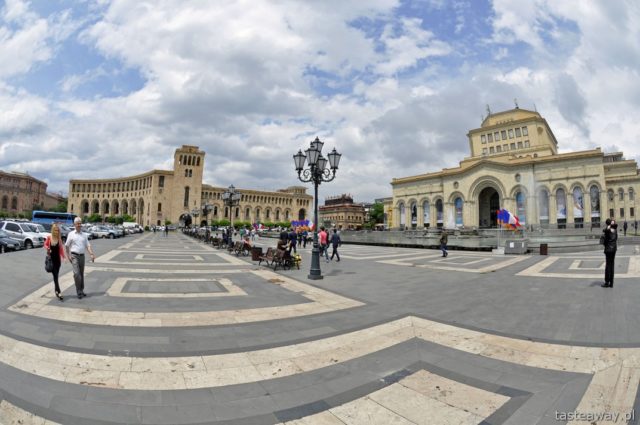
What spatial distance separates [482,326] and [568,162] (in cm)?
6461

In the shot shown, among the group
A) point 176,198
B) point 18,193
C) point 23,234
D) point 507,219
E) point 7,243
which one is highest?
point 18,193

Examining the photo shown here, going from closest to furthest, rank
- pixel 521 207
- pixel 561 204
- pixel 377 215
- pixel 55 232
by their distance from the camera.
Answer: pixel 55 232
pixel 561 204
pixel 521 207
pixel 377 215

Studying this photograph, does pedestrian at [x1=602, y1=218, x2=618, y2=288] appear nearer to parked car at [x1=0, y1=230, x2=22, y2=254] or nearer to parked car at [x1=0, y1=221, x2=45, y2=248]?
parked car at [x1=0, y1=230, x2=22, y2=254]

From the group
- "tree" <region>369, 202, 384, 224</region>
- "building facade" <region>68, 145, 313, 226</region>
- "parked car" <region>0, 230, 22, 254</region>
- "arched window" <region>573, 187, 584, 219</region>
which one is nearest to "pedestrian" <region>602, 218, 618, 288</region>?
"parked car" <region>0, 230, 22, 254</region>

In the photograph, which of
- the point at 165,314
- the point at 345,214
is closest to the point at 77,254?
the point at 165,314

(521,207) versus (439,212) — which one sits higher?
(521,207)

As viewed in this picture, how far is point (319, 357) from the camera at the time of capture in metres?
4.21

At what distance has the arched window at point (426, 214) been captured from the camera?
76613 millimetres

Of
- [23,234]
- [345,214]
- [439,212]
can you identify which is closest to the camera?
[23,234]

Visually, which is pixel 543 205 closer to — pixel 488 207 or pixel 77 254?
pixel 488 207

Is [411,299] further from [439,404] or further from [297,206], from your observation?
[297,206]

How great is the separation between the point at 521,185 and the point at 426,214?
21980 millimetres

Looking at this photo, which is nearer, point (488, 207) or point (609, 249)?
point (609, 249)

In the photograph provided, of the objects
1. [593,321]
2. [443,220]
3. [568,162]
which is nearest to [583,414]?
[593,321]
